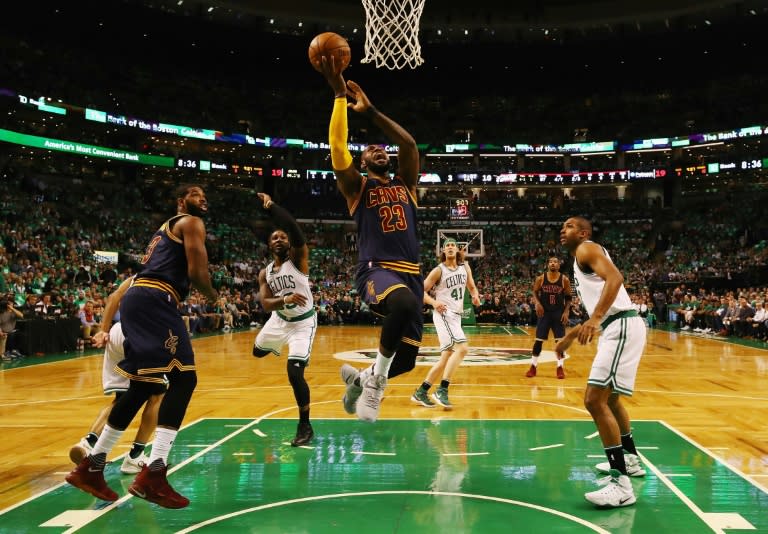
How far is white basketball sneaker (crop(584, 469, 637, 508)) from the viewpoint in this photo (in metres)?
4.74

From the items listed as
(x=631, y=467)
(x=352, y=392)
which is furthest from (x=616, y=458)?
(x=352, y=392)

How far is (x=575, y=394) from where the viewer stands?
33.9 ft

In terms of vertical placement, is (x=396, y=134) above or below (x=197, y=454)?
above

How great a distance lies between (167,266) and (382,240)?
1667mm

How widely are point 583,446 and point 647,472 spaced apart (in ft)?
3.22

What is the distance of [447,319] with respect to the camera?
9.49 meters

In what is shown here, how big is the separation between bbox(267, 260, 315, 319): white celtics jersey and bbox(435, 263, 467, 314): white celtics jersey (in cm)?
272

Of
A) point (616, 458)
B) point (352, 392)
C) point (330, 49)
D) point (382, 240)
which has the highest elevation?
point (330, 49)

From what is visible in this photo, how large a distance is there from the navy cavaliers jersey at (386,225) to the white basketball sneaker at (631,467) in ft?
7.66

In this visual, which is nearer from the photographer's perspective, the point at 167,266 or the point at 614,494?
the point at 614,494

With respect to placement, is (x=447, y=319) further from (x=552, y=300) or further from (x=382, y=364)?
(x=382, y=364)

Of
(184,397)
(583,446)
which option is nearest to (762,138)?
(583,446)

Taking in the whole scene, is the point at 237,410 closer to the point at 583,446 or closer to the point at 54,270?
the point at 583,446

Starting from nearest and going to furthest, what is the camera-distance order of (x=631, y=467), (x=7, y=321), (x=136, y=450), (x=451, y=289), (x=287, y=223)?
(x=631, y=467) < (x=136, y=450) < (x=287, y=223) < (x=451, y=289) < (x=7, y=321)
